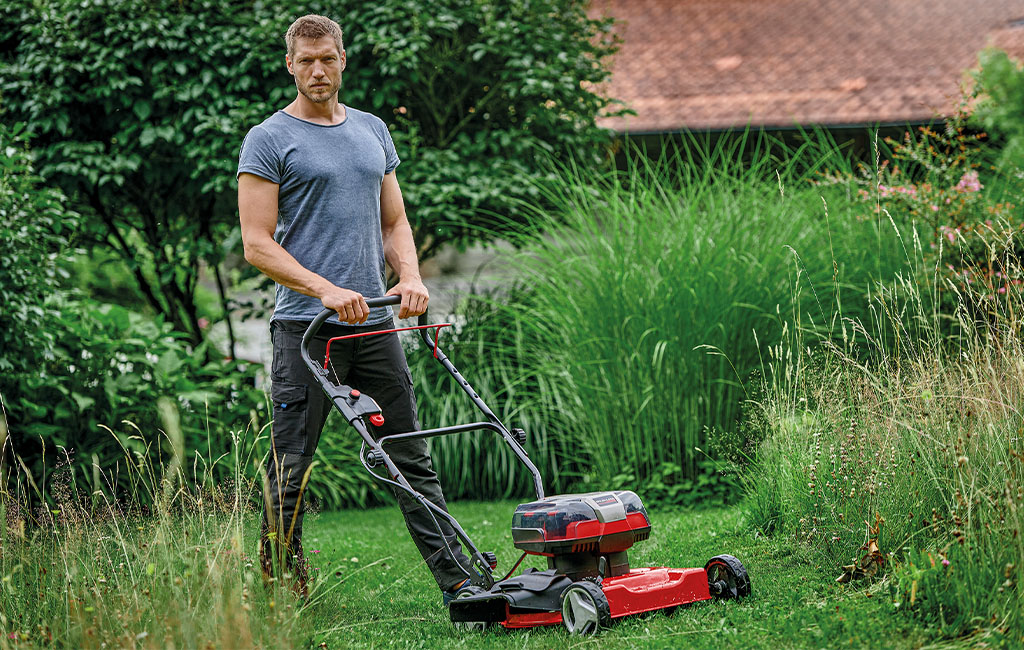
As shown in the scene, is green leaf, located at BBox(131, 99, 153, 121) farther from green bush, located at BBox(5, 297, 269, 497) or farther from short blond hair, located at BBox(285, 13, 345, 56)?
short blond hair, located at BBox(285, 13, 345, 56)

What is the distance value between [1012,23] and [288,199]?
37.0 ft

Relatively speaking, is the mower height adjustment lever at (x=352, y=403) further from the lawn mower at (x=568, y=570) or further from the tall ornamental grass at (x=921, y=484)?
the tall ornamental grass at (x=921, y=484)

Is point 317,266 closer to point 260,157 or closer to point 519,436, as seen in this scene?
point 260,157

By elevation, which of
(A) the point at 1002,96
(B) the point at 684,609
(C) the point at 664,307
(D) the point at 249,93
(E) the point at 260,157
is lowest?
(B) the point at 684,609

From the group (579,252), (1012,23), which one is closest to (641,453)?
(579,252)

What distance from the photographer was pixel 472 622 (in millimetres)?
3311

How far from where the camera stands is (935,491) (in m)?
3.37

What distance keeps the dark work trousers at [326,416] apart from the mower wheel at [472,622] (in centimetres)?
23

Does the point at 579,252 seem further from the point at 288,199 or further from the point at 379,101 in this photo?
the point at 288,199

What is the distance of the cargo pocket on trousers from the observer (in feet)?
11.4

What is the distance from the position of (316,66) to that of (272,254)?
2.10ft

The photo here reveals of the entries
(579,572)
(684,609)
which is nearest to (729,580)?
(684,609)

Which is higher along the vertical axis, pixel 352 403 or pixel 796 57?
pixel 796 57

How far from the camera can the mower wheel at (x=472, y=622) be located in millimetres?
3283
